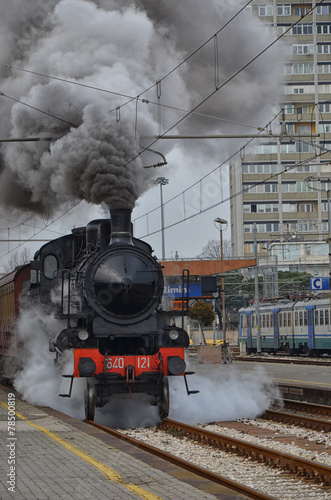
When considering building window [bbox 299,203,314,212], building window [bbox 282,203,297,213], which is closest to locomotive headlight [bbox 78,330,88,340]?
building window [bbox 282,203,297,213]

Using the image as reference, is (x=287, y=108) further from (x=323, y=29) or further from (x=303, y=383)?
(x=323, y=29)

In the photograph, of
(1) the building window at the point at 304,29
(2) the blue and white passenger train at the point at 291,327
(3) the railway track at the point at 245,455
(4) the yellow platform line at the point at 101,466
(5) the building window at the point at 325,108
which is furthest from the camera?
(5) the building window at the point at 325,108

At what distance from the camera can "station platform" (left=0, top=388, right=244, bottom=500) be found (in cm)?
641

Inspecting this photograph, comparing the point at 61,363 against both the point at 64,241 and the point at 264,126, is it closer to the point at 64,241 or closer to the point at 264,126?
the point at 64,241

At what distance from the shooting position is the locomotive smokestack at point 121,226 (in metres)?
12.8

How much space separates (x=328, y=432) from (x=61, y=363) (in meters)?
4.50

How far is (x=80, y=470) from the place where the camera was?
7.44m

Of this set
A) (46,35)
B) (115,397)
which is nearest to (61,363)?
(115,397)

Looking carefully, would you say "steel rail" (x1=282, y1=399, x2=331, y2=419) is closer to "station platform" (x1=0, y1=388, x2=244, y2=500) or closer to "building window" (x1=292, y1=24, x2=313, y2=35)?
"station platform" (x1=0, y1=388, x2=244, y2=500)

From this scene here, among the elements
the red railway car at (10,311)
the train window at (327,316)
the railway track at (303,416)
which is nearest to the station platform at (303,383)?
the railway track at (303,416)

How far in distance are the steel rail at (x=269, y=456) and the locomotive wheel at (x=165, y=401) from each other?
1.66 ft

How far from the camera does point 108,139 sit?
14.9 meters

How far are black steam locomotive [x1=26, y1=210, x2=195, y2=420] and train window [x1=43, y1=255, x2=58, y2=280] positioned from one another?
3.37ft

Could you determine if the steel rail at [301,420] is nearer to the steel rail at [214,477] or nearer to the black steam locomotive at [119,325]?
the black steam locomotive at [119,325]
